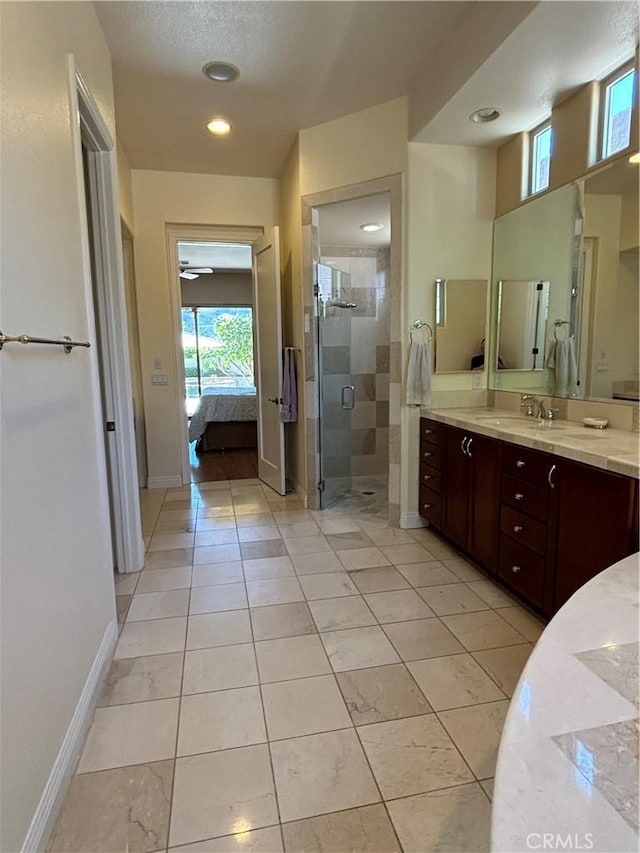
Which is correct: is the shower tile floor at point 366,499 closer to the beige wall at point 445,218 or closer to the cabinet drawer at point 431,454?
the cabinet drawer at point 431,454

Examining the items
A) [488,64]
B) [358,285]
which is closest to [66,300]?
[488,64]

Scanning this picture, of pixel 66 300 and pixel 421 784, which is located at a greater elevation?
pixel 66 300

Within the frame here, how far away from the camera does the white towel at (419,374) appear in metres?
3.17

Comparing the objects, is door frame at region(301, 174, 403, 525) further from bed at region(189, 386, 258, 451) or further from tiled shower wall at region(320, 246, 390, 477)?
bed at region(189, 386, 258, 451)

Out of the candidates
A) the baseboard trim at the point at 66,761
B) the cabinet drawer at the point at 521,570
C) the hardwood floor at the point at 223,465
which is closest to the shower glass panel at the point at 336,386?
the hardwood floor at the point at 223,465

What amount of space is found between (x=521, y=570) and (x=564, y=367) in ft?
3.85

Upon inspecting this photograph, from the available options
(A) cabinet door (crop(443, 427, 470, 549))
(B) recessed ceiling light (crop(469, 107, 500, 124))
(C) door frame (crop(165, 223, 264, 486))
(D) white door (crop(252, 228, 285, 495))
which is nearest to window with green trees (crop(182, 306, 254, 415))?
(C) door frame (crop(165, 223, 264, 486))

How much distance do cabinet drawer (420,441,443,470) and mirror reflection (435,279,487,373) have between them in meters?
0.53

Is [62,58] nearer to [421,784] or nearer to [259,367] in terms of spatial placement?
[421,784]

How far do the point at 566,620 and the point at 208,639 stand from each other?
172 cm

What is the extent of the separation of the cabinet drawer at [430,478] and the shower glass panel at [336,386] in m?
1.11

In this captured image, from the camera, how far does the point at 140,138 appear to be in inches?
140

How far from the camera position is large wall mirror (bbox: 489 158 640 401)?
7.31ft

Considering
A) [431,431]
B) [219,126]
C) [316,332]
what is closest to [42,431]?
[431,431]
